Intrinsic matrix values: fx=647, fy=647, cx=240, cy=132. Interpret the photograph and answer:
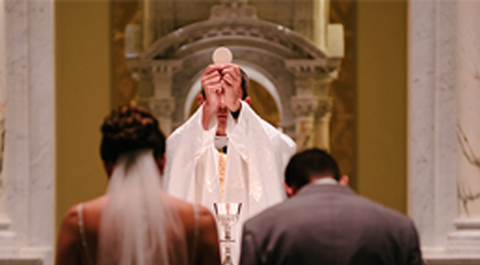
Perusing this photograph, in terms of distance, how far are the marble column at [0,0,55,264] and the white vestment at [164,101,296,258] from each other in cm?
100

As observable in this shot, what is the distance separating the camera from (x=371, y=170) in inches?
412

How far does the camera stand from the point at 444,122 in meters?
4.20

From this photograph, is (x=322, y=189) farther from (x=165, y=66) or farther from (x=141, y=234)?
(x=165, y=66)

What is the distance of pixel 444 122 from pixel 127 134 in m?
2.68

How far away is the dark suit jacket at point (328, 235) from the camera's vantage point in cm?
208

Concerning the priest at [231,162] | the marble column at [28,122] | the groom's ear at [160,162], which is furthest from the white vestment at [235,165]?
the groom's ear at [160,162]

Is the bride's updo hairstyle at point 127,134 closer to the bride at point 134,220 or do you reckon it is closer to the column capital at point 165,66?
the bride at point 134,220

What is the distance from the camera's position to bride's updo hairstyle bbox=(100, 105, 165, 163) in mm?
2135

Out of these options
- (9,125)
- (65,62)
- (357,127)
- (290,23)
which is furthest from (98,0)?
(9,125)

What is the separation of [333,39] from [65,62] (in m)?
4.38

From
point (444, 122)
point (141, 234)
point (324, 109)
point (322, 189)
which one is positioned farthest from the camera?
point (324, 109)

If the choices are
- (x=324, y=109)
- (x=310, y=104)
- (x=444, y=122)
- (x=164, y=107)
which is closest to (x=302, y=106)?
(x=310, y=104)

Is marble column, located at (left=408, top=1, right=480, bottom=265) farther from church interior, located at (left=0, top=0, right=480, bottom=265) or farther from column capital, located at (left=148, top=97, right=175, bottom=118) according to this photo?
column capital, located at (left=148, top=97, right=175, bottom=118)

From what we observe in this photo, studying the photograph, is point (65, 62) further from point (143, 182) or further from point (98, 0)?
point (143, 182)
